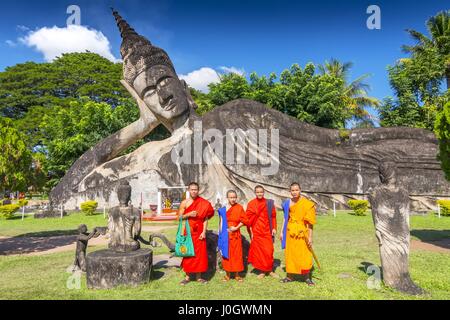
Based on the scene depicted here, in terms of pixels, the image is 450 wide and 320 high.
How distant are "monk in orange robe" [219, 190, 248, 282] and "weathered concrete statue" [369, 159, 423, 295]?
1.89 metres

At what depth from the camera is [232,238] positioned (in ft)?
17.2

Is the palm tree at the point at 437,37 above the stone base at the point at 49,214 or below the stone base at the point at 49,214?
above

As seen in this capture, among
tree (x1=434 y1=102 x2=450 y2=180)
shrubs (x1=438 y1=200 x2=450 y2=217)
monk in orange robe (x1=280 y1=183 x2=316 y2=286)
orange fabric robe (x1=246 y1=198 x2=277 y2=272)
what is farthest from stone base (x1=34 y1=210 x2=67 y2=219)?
shrubs (x1=438 y1=200 x2=450 y2=217)

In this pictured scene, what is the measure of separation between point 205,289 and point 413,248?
15.9ft

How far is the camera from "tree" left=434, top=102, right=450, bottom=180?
6.97 m

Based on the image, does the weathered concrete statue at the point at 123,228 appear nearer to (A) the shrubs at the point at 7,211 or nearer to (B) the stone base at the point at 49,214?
(B) the stone base at the point at 49,214

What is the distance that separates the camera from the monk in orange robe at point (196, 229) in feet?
16.2

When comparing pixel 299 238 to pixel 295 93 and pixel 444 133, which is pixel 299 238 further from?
pixel 295 93

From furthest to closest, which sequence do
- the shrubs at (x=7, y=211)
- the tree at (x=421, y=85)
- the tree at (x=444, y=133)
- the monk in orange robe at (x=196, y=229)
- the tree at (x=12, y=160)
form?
the tree at (x=421, y=85) → the shrubs at (x=7, y=211) → the tree at (x=12, y=160) → the tree at (x=444, y=133) → the monk in orange robe at (x=196, y=229)

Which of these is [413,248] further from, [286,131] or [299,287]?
[286,131]

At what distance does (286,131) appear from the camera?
14.5m

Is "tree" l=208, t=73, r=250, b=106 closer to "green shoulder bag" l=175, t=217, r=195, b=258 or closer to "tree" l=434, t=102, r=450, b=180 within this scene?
"tree" l=434, t=102, r=450, b=180

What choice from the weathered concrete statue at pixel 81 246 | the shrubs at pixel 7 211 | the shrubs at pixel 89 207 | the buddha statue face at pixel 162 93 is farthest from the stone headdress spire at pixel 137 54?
the weathered concrete statue at pixel 81 246

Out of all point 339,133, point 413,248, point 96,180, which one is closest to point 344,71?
point 339,133
